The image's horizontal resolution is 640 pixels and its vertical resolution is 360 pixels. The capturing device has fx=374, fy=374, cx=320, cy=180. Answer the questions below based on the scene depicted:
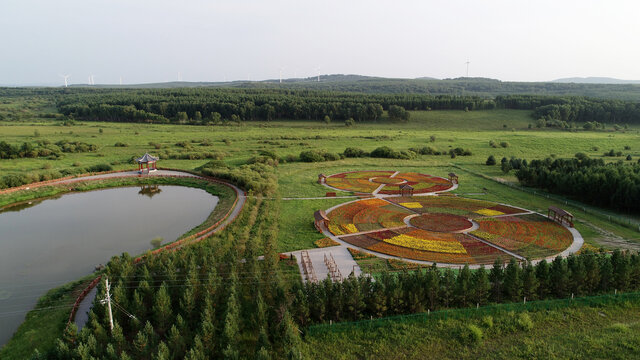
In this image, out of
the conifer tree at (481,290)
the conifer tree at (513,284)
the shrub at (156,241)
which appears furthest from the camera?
the shrub at (156,241)

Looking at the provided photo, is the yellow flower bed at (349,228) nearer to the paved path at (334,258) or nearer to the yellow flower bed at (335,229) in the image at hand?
the yellow flower bed at (335,229)

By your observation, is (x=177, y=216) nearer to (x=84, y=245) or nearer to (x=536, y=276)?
(x=84, y=245)

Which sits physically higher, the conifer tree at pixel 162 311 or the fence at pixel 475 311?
the conifer tree at pixel 162 311

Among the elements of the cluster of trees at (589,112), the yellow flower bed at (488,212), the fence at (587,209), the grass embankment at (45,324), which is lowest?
the grass embankment at (45,324)

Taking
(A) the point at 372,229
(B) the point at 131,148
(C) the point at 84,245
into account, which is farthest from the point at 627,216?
(B) the point at 131,148

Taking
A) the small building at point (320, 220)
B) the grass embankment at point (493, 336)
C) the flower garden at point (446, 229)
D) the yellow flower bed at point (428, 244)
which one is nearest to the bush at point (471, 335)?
the grass embankment at point (493, 336)

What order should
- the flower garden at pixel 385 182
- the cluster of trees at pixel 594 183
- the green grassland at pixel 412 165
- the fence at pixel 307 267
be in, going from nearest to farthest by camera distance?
the green grassland at pixel 412 165 → the fence at pixel 307 267 → the cluster of trees at pixel 594 183 → the flower garden at pixel 385 182

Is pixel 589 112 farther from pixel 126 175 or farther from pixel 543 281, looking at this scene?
pixel 126 175

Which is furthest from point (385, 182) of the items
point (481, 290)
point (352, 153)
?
point (481, 290)
